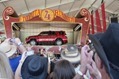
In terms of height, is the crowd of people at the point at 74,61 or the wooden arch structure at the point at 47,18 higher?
the wooden arch structure at the point at 47,18

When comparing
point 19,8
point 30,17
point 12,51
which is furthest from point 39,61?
point 19,8

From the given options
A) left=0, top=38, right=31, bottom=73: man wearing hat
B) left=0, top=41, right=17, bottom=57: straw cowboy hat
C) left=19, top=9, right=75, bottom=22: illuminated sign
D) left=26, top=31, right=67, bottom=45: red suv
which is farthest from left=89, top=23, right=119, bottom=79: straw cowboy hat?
left=26, top=31, right=67, bottom=45: red suv

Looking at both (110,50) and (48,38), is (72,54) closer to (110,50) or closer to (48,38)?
(48,38)

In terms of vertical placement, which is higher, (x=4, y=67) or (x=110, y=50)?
(x=110, y=50)

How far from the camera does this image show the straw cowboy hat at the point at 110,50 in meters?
0.97

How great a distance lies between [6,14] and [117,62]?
10.8 ft

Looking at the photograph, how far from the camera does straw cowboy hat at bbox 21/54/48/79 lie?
2.08 metres

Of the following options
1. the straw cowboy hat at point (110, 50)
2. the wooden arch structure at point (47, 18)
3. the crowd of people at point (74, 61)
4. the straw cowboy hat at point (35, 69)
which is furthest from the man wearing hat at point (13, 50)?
the straw cowboy hat at point (110, 50)

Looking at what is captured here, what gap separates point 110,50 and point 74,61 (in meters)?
2.05

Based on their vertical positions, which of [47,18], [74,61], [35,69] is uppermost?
[47,18]

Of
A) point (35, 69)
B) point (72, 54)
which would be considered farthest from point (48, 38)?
point (35, 69)

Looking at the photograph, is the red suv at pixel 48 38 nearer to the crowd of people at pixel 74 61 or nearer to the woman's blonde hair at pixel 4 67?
the crowd of people at pixel 74 61

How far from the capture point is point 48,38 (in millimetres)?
4391

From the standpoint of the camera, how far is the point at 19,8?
11.5 metres
